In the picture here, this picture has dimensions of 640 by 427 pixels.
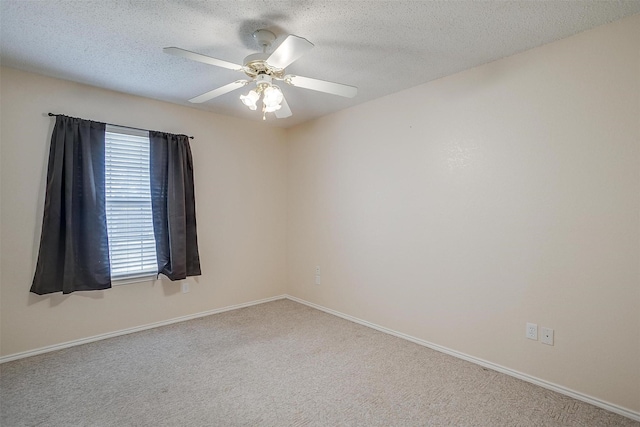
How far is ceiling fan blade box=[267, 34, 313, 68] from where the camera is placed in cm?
164

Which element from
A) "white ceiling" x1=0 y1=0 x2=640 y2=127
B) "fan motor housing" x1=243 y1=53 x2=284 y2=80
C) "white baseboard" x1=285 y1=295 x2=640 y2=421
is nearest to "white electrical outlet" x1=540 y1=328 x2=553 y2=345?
"white baseboard" x1=285 y1=295 x2=640 y2=421

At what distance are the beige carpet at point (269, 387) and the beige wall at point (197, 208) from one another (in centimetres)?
33

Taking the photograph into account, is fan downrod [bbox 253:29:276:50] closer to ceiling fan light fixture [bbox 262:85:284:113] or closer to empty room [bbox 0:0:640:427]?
empty room [bbox 0:0:640:427]

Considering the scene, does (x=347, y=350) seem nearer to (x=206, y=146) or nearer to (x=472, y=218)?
(x=472, y=218)

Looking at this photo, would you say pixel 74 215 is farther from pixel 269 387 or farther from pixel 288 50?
pixel 288 50

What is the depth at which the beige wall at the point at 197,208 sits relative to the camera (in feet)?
8.83

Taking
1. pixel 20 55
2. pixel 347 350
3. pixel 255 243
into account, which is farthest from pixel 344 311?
pixel 20 55

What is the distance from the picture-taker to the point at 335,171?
12.8ft

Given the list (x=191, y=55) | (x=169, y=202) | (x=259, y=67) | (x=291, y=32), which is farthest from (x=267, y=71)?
(x=169, y=202)

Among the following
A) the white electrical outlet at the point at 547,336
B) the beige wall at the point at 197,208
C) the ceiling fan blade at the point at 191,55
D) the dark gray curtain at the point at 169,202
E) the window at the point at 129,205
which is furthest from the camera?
the dark gray curtain at the point at 169,202

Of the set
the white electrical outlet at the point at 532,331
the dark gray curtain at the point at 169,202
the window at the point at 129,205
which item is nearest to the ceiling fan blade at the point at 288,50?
the dark gray curtain at the point at 169,202

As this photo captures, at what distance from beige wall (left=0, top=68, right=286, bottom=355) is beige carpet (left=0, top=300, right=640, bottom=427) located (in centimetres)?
33

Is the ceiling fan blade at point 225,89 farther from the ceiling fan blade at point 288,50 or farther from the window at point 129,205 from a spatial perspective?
the window at point 129,205

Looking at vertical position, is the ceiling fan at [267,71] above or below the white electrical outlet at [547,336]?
above
